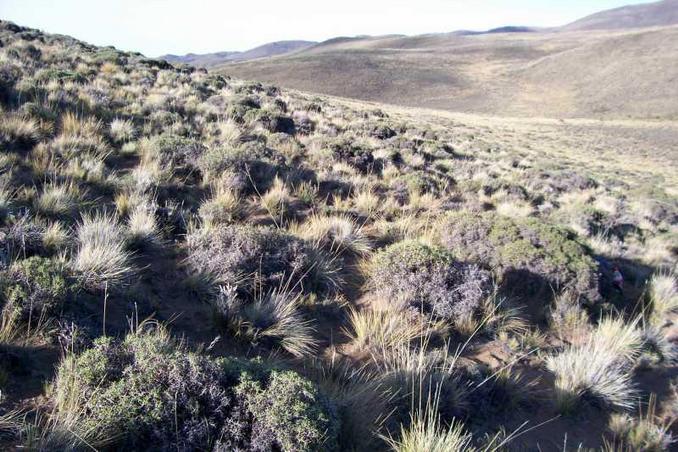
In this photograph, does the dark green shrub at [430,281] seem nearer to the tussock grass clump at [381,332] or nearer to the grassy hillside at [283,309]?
the grassy hillside at [283,309]

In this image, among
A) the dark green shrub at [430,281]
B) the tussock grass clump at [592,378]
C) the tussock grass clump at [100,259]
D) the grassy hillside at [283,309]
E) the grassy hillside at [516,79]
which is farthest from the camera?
the grassy hillside at [516,79]

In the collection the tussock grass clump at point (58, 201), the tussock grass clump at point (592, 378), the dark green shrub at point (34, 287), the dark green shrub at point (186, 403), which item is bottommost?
the tussock grass clump at point (592, 378)

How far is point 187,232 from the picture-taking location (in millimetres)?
5312

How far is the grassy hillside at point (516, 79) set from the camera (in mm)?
64562

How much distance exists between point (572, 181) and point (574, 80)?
242 ft

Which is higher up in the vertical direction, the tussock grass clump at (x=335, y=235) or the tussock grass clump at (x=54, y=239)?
the tussock grass clump at (x=54, y=239)

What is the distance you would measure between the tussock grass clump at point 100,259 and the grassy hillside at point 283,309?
0.08 feet

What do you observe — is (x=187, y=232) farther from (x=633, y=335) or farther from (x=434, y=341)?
(x=633, y=335)

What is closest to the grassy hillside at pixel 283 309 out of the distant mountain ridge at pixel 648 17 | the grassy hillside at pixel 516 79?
the grassy hillside at pixel 516 79

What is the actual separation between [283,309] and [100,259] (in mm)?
1705

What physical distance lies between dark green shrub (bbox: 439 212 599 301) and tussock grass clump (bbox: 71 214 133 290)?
164 inches

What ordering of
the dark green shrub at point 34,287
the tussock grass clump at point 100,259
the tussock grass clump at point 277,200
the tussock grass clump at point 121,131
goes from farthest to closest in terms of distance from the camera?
the tussock grass clump at point 121,131 → the tussock grass clump at point 277,200 → the tussock grass clump at point 100,259 → the dark green shrub at point 34,287

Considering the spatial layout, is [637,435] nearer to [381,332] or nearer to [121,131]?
[381,332]

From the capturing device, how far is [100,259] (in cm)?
391
